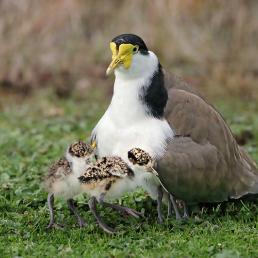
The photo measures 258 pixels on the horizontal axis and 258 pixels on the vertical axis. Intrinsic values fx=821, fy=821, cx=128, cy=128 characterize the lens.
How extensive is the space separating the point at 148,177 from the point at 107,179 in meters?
0.48

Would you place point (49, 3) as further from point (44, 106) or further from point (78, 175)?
point (78, 175)

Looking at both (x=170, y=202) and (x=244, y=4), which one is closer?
(x=170, y=202)

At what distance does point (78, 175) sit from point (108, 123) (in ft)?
1.96

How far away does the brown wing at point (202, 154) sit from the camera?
644 centimetres

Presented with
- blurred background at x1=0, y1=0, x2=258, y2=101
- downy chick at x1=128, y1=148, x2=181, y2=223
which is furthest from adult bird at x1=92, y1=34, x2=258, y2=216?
blurred background at x1=0, y1=0, x2=258, y2=101

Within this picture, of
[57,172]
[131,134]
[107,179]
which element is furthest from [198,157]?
[57,172]

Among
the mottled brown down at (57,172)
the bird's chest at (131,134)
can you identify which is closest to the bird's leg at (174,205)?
the bird's chest at (131,134)

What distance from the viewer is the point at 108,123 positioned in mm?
6609

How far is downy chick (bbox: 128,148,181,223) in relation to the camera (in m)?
6.15

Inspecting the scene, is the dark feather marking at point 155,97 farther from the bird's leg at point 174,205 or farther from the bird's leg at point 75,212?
the bird's leg at point 75,212

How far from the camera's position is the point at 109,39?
13016 mm

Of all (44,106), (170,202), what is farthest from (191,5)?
(170,202)

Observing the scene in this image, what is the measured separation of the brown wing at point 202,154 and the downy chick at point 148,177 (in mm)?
128

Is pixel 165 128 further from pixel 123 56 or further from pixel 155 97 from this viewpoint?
pixel 123 56
